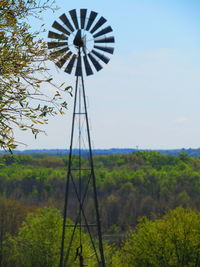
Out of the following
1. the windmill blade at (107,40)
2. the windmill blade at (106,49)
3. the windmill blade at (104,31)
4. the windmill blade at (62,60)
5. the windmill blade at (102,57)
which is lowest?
the windmill blade at (62,60)

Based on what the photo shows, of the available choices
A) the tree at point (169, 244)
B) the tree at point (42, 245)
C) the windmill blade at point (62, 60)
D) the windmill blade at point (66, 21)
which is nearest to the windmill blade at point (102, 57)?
the windmill blade at point (62, 60)

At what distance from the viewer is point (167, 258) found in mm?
17828

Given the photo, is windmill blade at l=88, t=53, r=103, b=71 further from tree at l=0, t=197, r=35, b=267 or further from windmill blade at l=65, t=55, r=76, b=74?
tree at l=0, t=197, r=35, b=267

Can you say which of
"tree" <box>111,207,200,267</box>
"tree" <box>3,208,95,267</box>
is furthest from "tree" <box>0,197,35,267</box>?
"tree" <box>111,207,200,267</box>

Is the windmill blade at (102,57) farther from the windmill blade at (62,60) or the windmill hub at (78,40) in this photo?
the windmill blade at (62,60)

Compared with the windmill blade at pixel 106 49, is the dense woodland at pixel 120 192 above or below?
below

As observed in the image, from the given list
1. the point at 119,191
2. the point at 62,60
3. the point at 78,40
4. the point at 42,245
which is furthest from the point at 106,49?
the point at 119,191

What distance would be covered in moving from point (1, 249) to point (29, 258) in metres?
3.33

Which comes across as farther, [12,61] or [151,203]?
[151,203]

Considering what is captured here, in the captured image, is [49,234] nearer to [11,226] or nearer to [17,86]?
[11,226]

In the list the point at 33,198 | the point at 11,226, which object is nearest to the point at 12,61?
the point at 11,226

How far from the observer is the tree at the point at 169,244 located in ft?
58.4

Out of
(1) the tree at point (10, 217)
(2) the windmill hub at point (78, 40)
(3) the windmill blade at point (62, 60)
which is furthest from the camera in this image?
(1) the tree at point (10, 217)

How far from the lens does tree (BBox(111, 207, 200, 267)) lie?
58.4 ft
